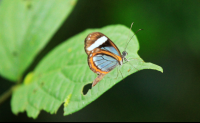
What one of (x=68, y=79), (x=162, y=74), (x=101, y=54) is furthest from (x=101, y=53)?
(x=162, y=74)

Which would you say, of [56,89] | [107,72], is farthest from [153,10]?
[56,89]

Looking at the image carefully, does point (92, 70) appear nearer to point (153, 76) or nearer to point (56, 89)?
point (56, 89)

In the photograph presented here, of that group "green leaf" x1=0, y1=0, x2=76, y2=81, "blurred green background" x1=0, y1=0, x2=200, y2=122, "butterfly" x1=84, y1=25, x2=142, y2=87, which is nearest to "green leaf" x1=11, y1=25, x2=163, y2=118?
"butterfly" x1=84, y1=25, x2=142, y2=87

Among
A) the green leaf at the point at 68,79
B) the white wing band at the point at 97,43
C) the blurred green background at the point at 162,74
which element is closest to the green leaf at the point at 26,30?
the green leaf at the point at 68,79

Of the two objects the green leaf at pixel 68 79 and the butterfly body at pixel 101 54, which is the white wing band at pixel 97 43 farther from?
the green leaf at pixel 68 79

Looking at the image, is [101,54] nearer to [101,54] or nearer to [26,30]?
[101,54]

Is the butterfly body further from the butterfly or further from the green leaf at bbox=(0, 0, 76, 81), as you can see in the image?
the green leaf at bbox=(0, 0, 76, 81)
